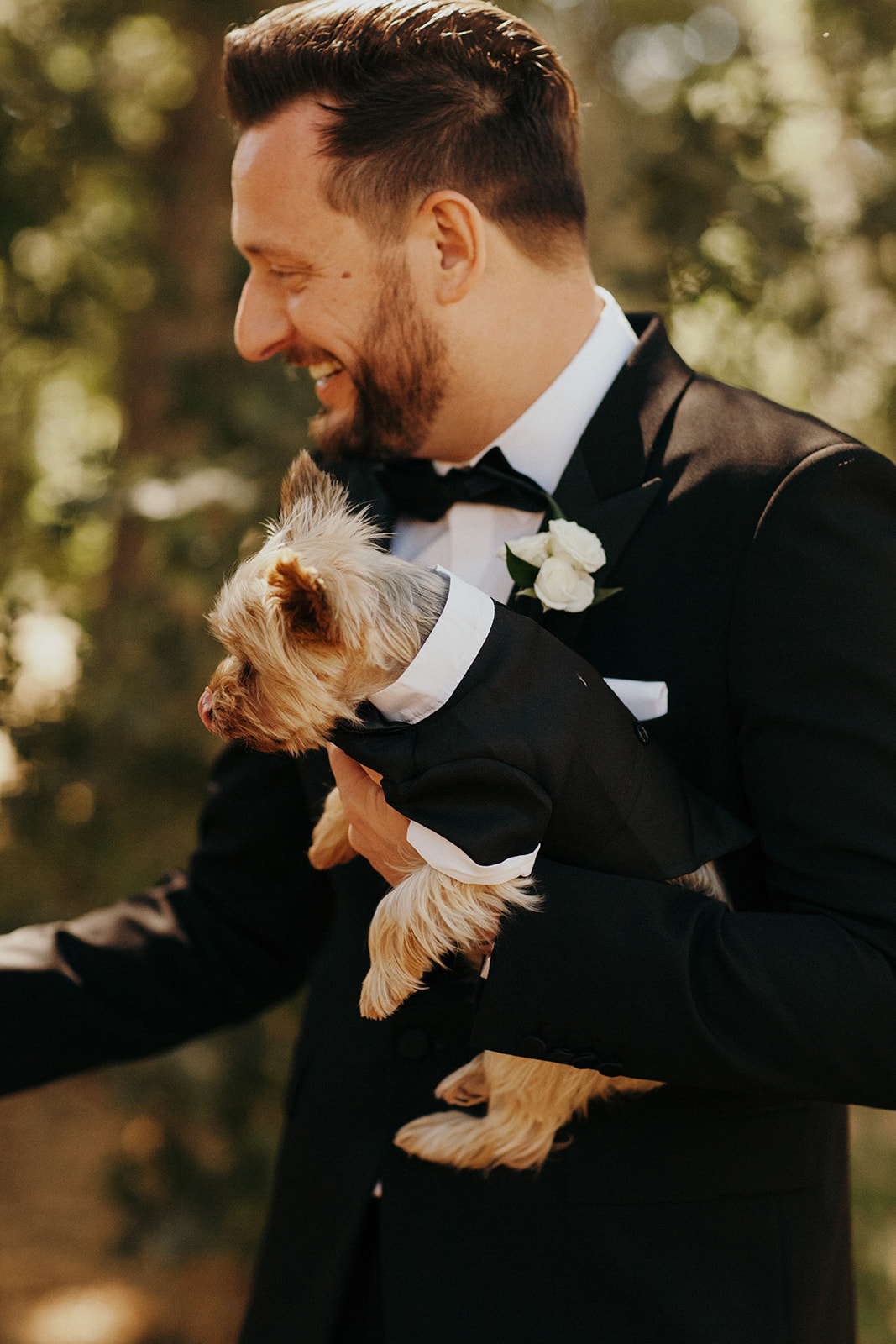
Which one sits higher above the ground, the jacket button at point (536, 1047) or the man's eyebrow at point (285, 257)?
the man's eyebrow at point (285, 257)

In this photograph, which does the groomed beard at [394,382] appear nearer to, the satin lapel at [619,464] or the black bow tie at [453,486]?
the black bow tie at [453,486]

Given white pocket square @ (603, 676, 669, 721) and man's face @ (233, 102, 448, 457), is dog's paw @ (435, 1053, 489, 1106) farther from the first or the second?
man's face @ (233, 102, 448, 457)

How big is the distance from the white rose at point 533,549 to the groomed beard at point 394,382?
46 cm

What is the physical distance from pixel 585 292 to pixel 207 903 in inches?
66.3

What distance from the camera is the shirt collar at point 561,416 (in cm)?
217

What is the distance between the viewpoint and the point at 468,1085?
80.4 inches

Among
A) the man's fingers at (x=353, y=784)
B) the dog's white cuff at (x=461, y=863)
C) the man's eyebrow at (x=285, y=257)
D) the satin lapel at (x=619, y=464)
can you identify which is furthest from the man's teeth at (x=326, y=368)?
the dog's white cuff at (x=461, y=863)

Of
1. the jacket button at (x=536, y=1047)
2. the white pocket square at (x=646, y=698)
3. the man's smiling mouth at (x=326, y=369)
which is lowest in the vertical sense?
the jacket button at (x=536, y=1047)

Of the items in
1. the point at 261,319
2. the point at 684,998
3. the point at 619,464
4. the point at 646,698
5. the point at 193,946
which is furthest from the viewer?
the point at 193,946

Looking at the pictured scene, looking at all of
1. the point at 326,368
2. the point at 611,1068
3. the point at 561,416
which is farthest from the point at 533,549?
the point at 611,1068

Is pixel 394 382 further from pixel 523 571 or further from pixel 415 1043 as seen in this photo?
pixel 415 1043

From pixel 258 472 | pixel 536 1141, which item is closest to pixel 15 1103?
pixel 258 472

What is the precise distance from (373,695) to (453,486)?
56cm

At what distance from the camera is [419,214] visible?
211cm
